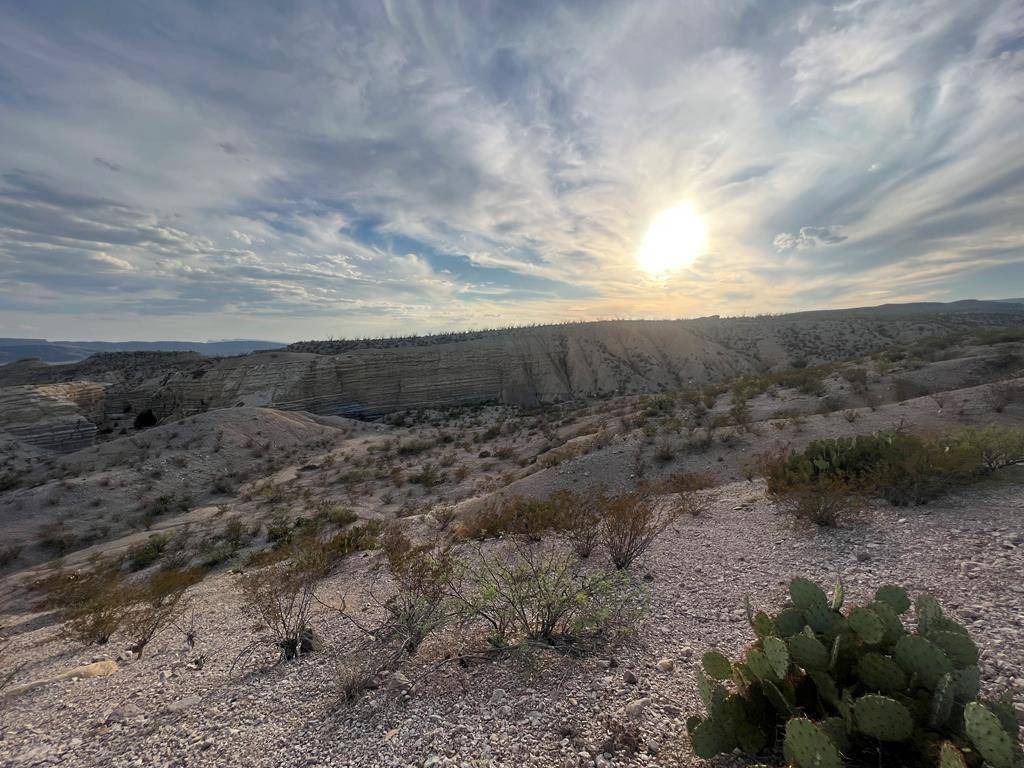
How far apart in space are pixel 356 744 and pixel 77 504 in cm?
1891

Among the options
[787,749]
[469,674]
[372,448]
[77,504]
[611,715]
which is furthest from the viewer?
[372,448]

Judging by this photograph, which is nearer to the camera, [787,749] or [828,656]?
[787,749]

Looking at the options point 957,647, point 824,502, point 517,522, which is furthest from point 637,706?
point 517,522

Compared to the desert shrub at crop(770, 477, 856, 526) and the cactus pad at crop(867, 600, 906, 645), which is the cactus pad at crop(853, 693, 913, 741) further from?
the desert shrub at crop(770, 477, 856, 526)

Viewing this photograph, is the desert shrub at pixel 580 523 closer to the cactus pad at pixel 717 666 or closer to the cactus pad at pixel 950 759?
the cactus pad at pixel 717 666

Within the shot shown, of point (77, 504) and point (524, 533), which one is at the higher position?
point (524, 533)

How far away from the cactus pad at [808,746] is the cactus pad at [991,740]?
498mm

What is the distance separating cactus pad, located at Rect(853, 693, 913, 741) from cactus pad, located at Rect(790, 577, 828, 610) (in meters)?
0.87

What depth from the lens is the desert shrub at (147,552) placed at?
1076 cm

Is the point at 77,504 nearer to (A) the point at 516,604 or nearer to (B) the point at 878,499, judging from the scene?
(A) the point at 516,604

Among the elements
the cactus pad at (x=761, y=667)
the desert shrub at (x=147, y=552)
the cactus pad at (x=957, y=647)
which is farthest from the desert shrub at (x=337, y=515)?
the cactus pad at (x=957, y=647)

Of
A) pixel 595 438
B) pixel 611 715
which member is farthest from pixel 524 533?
pixel 595 438

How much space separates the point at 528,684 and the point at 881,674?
2152 millimetres

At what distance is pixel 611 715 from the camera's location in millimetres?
2787
